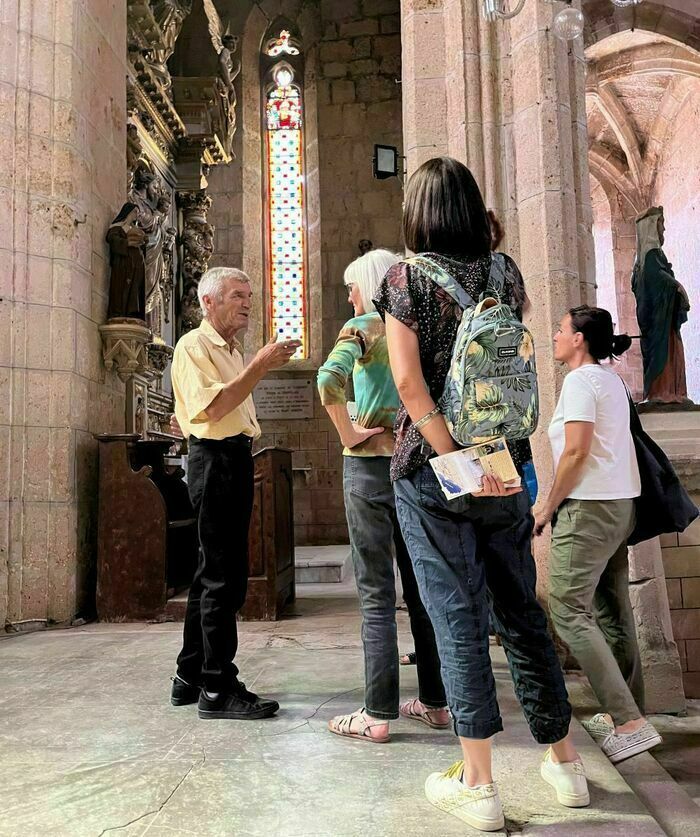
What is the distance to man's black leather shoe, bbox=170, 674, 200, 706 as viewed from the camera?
2.75 meters

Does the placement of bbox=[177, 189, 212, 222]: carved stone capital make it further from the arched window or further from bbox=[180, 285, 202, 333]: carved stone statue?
the arched window

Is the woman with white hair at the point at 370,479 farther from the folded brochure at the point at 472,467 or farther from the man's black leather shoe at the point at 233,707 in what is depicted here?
the folded brochure at the point at 472,467

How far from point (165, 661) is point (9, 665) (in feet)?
2.37

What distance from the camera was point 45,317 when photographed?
471 centimetres

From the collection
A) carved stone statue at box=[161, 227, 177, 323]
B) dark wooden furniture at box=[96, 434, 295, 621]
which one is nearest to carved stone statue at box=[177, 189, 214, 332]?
carved stone statue at box=[161, 227, 177, 323]

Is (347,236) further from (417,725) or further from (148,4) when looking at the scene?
(417,725)

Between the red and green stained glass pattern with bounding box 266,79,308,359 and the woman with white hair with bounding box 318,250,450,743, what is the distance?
27.3 feet

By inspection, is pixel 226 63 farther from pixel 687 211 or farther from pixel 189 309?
pixel 687 211

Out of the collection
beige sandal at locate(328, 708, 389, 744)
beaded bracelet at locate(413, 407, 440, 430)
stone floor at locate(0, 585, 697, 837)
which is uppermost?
beaded bracelet at locate(413, 407, 440, 430)

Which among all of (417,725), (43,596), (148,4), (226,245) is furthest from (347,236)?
(417,725)

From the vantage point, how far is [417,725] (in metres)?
2.47

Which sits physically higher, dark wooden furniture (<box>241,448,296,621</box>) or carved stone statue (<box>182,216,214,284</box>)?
carved stone statue (<box>182,216,214,284</box>)

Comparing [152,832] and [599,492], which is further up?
[599,492]

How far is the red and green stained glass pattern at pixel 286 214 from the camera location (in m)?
10.8
